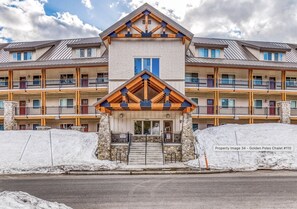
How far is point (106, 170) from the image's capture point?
1873 cm

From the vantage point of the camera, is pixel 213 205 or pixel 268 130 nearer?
pixel 213 205

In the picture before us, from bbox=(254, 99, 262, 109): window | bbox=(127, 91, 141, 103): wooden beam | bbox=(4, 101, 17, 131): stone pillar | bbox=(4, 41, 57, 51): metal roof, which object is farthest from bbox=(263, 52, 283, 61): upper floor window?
bbox=(4, 101, 17, 131): stone pillar

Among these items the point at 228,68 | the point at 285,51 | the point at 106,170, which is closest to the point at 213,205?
the point at 106,170

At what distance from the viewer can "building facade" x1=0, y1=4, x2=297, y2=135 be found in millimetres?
28141

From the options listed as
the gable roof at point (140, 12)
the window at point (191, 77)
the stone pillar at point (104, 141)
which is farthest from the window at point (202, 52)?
the stone pillar at point (104, 141)

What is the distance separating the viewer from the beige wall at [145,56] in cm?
2798

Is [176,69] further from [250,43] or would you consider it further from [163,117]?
[250,43]

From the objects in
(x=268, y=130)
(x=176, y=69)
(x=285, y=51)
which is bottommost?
(x=268, y=130)

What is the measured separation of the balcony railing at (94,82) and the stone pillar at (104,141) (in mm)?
9736

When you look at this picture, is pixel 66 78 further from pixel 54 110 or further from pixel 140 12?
pixel 140 12

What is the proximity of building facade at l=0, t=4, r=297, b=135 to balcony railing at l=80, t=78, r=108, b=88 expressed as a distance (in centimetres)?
11

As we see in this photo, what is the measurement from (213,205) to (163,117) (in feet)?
57.4

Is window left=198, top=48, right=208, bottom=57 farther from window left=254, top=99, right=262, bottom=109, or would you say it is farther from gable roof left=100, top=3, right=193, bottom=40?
window left=254, top=99, right=262, bottom=109

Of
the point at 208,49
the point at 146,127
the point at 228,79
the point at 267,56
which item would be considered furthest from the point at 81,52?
the point at 267,56
